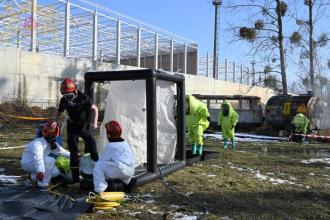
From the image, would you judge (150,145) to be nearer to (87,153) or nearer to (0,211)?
Answer: (87,153)

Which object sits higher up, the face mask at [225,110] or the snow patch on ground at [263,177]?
the face mask at [225,110]

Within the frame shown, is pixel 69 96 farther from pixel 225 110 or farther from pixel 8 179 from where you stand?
pixel 225 110

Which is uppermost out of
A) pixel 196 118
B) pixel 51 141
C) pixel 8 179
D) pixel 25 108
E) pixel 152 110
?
pixel 25 108

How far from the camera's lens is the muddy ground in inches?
223

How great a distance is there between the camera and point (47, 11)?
93.1 ft

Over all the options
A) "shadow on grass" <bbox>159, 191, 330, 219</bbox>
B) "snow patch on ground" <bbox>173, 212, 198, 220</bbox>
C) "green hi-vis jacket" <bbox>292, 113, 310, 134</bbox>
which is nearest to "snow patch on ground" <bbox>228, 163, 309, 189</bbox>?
"shadow on grass" <bbox>159, 191, 330, 219</bbox>

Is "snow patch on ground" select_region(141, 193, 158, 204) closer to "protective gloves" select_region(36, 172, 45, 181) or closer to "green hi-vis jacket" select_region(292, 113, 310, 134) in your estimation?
"protective gloves" select_region(36, 172, 45, 181)

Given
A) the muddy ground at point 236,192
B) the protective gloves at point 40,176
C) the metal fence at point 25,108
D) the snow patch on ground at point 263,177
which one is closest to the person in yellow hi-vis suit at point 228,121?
the muddy ground at point 236,192

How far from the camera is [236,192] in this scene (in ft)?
22.8

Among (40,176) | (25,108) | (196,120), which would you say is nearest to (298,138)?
(196,120)

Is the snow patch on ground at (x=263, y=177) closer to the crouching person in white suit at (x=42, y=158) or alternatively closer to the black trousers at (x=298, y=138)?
the crouching person in white suit at (x=42, y=158)

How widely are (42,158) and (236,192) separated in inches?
122

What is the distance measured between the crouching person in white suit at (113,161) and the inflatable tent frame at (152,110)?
0.22m

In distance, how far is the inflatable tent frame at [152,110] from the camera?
7.16 metres
